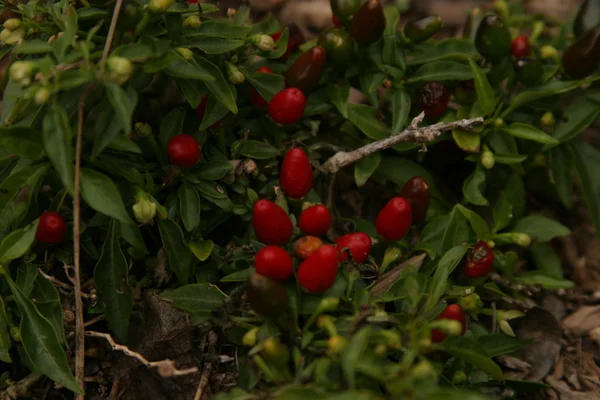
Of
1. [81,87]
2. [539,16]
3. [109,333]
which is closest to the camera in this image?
[81,87]

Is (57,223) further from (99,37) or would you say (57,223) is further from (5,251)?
(99,37)

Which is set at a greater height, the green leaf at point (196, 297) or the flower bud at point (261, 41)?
the flower bud at point (261, 41)

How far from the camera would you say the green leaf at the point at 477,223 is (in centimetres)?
338

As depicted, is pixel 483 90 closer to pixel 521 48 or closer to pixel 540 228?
Answer: pixel 521 48

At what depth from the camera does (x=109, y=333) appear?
3.32 meters

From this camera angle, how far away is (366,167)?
3.56 m

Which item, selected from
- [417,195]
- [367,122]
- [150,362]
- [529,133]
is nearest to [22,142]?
[150,362]

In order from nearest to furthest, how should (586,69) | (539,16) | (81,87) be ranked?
(81,87) < (586,69) < (539,16)

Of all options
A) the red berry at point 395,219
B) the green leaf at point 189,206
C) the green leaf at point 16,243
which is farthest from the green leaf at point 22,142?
the red berry at point 395,219

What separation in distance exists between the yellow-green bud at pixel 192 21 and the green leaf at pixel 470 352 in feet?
5.73

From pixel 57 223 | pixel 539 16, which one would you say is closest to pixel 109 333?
pixel 57 223

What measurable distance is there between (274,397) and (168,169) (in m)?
1.28

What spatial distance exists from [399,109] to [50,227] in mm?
1731

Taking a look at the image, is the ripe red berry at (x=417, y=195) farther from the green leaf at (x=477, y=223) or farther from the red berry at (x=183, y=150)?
the red berry at (x=183, y=150)
